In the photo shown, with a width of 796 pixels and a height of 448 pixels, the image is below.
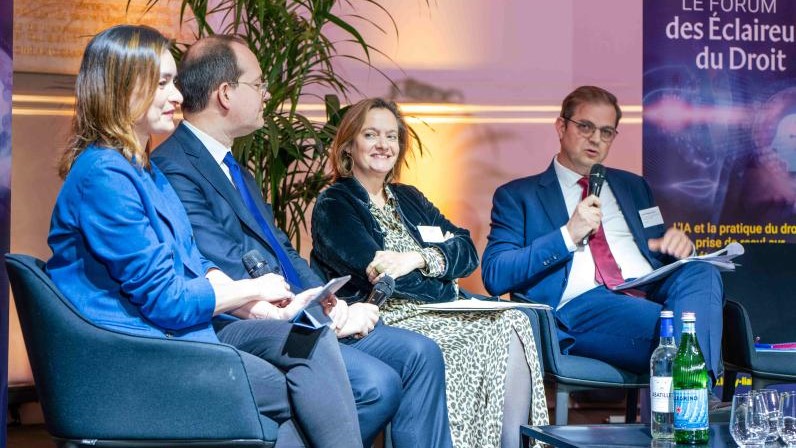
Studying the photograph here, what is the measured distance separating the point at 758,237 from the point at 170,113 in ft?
12.1

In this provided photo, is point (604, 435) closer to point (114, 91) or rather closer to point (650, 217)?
point (114, 91)

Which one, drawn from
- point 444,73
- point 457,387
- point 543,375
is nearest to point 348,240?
point 457,387

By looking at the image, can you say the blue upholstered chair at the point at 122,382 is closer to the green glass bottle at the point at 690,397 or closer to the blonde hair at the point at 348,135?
the green glass bottle at the point at 690,397

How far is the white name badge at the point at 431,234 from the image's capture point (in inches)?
157

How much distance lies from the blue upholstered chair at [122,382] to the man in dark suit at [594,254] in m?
1.88

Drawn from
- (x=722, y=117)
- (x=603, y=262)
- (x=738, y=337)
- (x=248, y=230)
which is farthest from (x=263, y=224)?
(x=722, y=117)

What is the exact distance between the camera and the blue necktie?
3438mm

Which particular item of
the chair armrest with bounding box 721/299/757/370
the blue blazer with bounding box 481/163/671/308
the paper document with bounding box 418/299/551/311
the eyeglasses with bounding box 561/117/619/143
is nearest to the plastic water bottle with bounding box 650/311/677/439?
the paper document with bounding box 418/299/551/311

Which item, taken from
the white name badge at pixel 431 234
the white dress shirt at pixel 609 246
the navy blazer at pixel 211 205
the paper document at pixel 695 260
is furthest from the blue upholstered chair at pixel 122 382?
the white dress shirt at pixel 609 246

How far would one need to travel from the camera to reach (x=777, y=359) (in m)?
4.26

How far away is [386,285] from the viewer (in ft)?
11.2

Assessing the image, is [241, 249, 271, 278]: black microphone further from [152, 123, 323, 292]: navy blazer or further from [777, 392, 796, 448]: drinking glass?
[777, 392, 796, 448]: drinking glass

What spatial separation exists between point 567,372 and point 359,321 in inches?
39.5

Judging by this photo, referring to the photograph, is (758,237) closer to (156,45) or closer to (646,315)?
(646,315)
